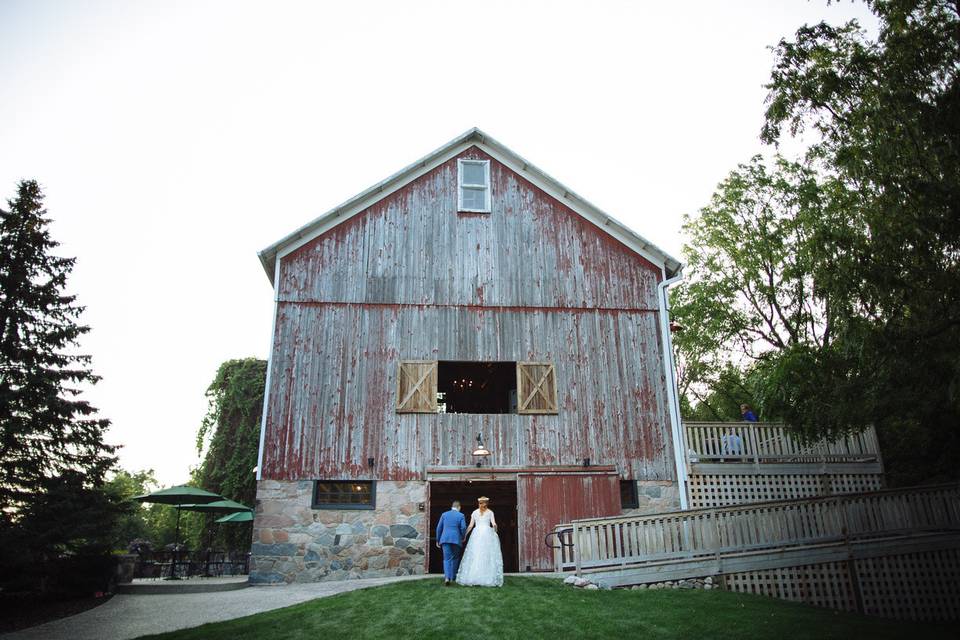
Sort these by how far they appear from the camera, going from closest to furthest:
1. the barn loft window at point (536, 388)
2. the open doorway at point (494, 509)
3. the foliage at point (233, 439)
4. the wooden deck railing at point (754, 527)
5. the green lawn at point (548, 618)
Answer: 1. the green lawn at point (548, 618)
2. the wooden deck railing at point (754, 527)
3. the barn loft window at point (536, 388)
4. the open doorway at point (494, 509)
5. the foliage at point (233, 439)

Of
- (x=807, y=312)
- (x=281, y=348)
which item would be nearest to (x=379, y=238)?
(x=281, y=348)

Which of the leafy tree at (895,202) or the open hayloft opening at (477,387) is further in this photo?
the open hayloft opening at (477,387)

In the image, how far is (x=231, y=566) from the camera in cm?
1836

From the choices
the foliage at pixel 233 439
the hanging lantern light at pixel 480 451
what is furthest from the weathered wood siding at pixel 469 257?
the foliage at pixel 233 439

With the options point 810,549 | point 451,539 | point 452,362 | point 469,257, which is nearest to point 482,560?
point 451,539

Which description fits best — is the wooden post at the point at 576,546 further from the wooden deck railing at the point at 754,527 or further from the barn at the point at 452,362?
the barn at the point at 452,362

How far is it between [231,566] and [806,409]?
51.2ft

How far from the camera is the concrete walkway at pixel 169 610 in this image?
8.88 meters

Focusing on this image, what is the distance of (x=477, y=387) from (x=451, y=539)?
993 centimetres

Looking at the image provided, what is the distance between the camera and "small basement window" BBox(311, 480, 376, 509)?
13516mm

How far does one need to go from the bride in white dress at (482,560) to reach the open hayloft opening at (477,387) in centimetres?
651

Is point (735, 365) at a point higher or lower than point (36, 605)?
higher

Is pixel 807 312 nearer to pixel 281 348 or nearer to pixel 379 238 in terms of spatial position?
pixel 379 238

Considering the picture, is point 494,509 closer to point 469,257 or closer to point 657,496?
point 657,496
